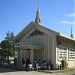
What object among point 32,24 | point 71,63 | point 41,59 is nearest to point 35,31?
point 32,24

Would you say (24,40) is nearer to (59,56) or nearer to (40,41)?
(40,41)

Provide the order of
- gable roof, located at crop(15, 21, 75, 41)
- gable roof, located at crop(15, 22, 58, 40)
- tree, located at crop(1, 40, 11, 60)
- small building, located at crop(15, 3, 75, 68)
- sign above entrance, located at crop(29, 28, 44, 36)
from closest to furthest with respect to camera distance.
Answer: gable roof, located at crop(15, 21, 75, 41) → small building, located at crop(15, 3, 75, 68) → gable roof, located at crop(15, 22, 58, 40) → sign above entrance, located at crop(29, 28, 44, 36) → tree, located at crop(1, 40, 11, 60)

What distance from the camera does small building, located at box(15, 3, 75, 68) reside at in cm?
2498

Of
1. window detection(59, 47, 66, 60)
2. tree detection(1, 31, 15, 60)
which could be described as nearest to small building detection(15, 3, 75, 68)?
window detection(59, 47, 66, 60)

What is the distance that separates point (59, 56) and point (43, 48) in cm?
199

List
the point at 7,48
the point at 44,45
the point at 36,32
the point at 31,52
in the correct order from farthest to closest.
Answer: the point at 7,48
the point at 36,32
the point at 44,45
the point at 31,52

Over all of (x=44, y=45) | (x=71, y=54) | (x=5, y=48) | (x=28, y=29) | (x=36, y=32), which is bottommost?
(x=71, y=54)

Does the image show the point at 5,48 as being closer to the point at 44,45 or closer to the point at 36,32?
the point at 36,32

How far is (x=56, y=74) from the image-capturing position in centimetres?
2020

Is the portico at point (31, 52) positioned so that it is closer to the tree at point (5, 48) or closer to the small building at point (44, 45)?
the small building at point (44, 45)

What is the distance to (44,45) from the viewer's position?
1016 inches

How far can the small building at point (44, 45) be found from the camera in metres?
25.0

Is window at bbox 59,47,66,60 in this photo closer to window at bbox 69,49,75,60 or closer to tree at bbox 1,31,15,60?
window at bbox 69,49,75,60

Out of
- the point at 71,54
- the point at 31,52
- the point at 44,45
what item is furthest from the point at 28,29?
the point at 71,54
